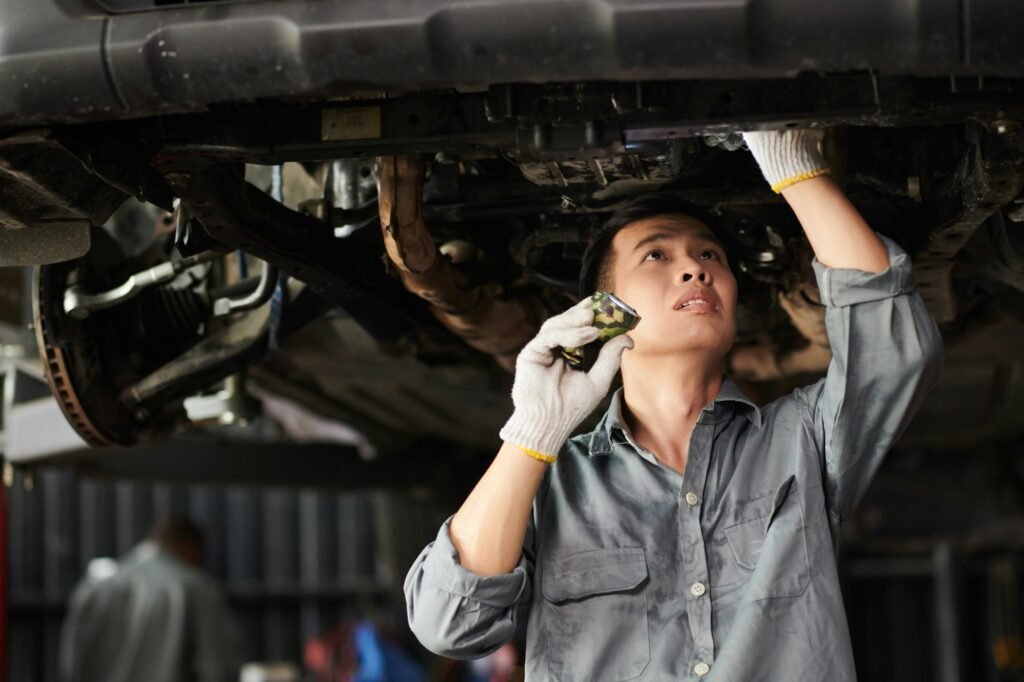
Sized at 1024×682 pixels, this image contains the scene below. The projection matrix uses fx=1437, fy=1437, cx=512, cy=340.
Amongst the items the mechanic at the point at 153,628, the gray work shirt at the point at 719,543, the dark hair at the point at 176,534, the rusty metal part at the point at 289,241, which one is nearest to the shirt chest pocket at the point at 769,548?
the gray work shirt at the point at 719,543

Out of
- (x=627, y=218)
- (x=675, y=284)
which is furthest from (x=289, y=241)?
(x=675, y=284)

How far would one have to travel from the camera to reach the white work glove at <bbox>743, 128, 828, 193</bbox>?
6.64 ft

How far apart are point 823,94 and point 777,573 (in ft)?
2.19

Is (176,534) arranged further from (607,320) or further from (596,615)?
(607,320)

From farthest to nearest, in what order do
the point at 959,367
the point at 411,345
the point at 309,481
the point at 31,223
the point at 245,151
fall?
the point at 309,481 < the point at 959,367 < the point at 411,345 < the point at 31,223 < the point at 245,151

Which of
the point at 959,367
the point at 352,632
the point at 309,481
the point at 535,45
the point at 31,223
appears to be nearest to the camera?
the point at 535,45

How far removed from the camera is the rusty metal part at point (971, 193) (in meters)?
2.09

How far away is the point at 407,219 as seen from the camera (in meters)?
2.43

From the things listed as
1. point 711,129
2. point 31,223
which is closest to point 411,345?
point 31,223

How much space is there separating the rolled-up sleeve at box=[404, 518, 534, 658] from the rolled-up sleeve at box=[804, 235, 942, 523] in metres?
0.53

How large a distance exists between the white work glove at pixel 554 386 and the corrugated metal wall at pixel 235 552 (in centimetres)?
778

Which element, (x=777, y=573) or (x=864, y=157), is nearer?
(x=777, y=573)

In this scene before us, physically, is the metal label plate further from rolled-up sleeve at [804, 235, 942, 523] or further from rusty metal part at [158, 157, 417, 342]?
rolled-up sleeve at [804, 235, 942, 523]

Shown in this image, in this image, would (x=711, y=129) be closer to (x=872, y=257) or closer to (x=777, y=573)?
(x=872, y=257)
